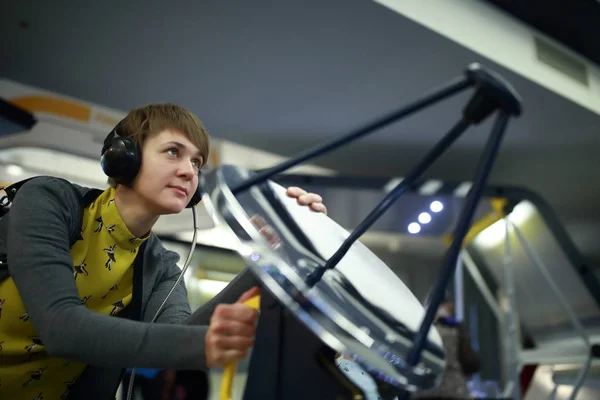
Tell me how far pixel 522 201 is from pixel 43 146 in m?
2.66

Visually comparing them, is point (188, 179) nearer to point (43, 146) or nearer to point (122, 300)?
point (122, 300)

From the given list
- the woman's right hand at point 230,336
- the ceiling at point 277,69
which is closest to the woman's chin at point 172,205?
the woman's right hand at point 230,336

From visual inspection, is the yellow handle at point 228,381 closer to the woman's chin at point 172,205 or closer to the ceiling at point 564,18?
the woman's chin at point 172,205

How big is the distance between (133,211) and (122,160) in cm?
7

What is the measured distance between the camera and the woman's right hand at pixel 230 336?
1.46 ft

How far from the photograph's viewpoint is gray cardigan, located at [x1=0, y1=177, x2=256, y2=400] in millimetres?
460

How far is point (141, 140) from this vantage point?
677 millimetres

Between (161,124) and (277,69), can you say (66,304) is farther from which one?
(277,69)

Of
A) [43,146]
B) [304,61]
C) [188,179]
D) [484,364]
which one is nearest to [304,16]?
[304,61]

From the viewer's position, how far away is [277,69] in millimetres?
2367

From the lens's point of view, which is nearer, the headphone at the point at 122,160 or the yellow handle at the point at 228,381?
the yellow handle at the point at 228,381

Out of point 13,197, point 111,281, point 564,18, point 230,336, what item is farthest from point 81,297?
point 564,18

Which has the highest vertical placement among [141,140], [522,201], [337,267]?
[522,201]

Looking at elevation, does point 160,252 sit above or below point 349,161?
below
